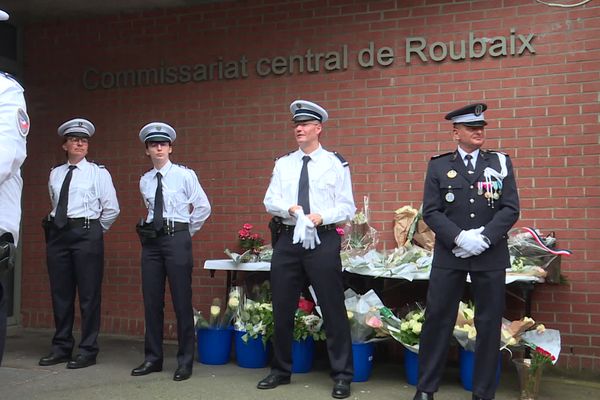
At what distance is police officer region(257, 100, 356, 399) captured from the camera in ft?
14.6

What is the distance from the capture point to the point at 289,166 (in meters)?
4.67

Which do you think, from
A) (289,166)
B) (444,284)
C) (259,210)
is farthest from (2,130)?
(259,210)

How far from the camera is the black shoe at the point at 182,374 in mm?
4812

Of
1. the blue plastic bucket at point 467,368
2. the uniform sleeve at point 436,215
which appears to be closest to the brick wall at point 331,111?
the blue plastic bucket at point 467,368

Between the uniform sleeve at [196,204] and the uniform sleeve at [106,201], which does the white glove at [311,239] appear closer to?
the uniform sleeve at [196,204]

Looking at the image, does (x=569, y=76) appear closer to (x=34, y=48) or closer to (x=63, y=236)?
(x=63, y=236)

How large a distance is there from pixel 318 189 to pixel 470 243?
117 centimetres

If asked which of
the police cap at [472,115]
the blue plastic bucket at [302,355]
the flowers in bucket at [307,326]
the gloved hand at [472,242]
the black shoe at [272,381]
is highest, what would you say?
the police cap at [472,115]

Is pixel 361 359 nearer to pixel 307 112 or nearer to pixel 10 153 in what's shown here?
pixel 307 112

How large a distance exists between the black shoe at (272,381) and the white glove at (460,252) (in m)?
1.62

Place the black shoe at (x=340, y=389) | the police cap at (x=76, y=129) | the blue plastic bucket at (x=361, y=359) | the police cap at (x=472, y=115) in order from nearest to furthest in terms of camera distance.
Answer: the police cap at (x=472, y=115) → the black shoe at (x=340, y=389) → the blue plastic bucket at (x=361, y=359) → the police cap at (x=76, y=129)

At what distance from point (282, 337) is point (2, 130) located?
104 inches

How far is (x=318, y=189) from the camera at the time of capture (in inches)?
178

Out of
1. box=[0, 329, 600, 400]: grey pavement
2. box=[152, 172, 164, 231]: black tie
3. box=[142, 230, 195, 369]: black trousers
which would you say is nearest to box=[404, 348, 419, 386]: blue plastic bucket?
box=[0, 329, 600, 400]: grey pavement
